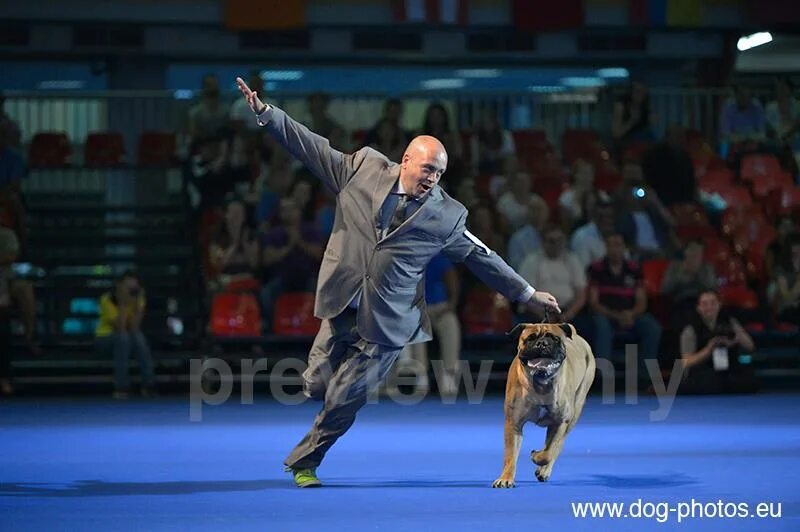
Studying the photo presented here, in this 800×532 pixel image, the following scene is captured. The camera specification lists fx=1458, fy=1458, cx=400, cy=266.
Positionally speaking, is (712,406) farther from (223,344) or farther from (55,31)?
(55,31)

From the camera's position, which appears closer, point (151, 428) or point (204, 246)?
point (151, 428)

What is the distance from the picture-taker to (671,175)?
17.1 meters

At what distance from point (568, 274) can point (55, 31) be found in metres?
8.21

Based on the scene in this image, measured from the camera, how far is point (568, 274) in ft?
49.2

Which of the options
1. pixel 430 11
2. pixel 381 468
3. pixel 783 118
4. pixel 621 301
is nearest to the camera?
pixel 381 468

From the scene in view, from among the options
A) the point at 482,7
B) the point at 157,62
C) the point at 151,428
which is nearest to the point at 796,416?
the point at 151,428

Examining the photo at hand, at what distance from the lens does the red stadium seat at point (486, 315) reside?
1543 centimetres

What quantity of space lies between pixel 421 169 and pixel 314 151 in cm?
61

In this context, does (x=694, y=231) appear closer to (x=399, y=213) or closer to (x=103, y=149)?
(x=103, y=149)

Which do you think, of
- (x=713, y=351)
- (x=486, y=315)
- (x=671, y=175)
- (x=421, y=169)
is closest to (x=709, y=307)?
(x=713, y=351)

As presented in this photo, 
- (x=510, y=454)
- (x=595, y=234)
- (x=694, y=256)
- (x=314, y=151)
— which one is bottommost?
(x=510, y=454)

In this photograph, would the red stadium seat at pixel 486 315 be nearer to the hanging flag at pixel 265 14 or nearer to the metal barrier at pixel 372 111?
the metal barrier at pixel 372 111

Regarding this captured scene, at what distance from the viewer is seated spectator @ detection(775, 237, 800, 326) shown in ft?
51.6

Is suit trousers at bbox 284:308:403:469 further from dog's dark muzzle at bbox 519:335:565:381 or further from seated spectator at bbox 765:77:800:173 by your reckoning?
seated spectator at bbox 765:77:800:173
